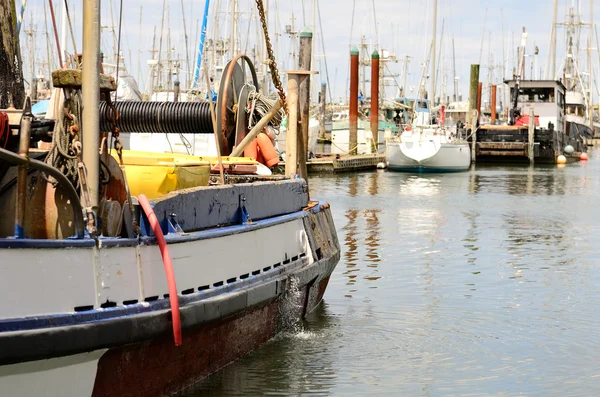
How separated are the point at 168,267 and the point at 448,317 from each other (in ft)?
20.3

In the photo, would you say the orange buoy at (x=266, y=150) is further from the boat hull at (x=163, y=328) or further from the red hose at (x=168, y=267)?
the red hose at (x=168, y=267)

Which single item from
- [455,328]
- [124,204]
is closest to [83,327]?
[124,204]

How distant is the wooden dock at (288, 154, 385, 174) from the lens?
42.9m

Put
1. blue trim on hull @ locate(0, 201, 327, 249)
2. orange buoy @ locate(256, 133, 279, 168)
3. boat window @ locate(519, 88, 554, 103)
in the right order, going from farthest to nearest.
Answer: boat window @ locate(519, 88, 554, 103) < orange buoy @ locate(256, 133, 279, 168) < blue trim on hull @ locate(0, 201, 327, 249)

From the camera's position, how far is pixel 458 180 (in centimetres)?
4122

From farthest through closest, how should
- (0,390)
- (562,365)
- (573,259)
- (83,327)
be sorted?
1. (573,259)
2. (562,365)
3. (83,327)
4. (0,390)

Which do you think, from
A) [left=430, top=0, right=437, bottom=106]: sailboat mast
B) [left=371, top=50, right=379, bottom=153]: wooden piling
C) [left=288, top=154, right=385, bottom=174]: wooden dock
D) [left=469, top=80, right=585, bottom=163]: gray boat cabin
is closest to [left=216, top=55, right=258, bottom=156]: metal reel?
[left=288, top=154, right=385, bottom=174]: wooden dock

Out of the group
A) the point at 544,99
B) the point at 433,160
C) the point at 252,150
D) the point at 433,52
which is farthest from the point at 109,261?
the point at 433,52

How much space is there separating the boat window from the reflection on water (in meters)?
34.2

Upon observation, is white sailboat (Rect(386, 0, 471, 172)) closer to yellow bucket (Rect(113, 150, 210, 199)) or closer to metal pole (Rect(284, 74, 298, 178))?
metal pole (Rect(284, 74, 298, 178))

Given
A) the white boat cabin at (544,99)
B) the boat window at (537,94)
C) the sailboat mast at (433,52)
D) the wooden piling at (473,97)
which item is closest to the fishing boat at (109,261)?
the wooden piling at (473,97)

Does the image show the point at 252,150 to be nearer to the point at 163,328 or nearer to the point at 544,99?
the point at 163,328

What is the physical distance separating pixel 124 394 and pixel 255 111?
5738mm

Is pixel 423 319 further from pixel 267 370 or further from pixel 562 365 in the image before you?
pixel 267 370
